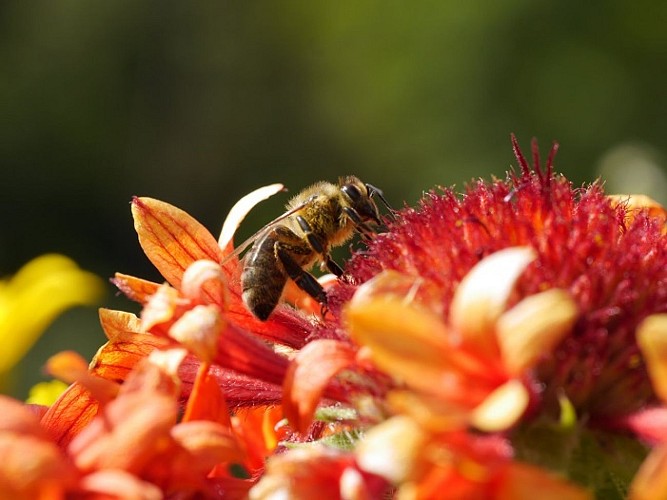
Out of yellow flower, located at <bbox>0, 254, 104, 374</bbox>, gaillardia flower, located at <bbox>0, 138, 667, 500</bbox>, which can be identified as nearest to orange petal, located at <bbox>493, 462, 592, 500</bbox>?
gaillardia flower, located at <bbox>0, 138, 667, 500</bbox>

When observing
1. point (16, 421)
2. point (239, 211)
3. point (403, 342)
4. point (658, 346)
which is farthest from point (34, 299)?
point (658, 346)

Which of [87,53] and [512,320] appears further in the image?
[87,53]

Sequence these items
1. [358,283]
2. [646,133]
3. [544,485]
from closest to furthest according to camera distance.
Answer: [544,485] → [358,283] → [646,133]

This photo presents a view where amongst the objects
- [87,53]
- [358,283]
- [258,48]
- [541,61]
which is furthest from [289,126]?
[358,283]

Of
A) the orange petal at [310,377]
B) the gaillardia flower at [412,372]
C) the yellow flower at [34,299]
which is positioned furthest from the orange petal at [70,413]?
the yellow flower at [34,299]

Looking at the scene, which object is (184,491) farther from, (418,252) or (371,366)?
(418,252)

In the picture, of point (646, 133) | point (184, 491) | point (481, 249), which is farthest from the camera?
point (646, 133)
